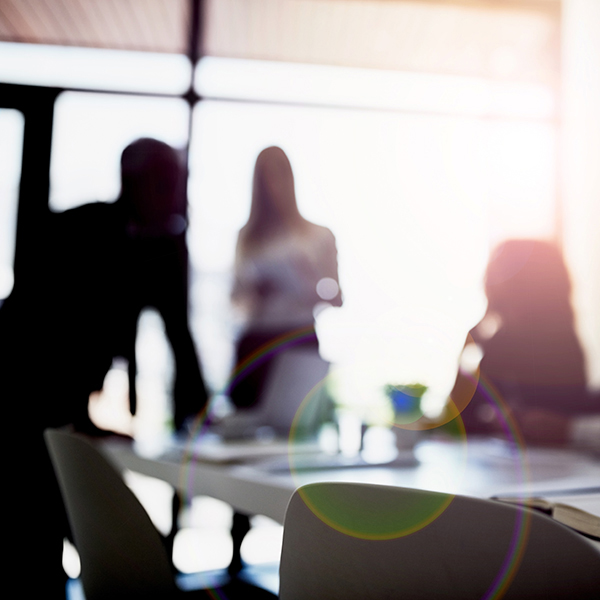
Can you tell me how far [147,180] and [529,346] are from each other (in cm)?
153

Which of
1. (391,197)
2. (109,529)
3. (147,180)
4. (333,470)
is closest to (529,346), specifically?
(333,470)

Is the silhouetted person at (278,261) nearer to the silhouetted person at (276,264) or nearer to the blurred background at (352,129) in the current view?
the silhouetted person at (276,264)

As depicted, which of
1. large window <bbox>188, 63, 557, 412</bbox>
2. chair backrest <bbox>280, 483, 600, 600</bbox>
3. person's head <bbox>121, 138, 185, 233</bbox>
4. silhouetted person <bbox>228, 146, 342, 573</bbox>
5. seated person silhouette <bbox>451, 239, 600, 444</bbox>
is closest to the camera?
chair backrest <bbox>280, 483, 600, 600</bbox>

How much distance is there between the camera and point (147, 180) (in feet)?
6.29

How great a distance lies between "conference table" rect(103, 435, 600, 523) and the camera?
0.95m

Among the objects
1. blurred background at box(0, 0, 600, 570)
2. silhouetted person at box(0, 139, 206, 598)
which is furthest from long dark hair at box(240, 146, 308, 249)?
blurred background at box(0, 0, 600, 570)

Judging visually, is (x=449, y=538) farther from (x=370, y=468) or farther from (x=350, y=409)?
(x=350, y=409)

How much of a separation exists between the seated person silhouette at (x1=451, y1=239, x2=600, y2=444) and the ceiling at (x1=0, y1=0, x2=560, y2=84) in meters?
2.28

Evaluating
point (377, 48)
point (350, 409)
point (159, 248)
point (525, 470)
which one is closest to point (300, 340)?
point (350, 409)

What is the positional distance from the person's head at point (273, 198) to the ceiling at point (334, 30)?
1.68 m

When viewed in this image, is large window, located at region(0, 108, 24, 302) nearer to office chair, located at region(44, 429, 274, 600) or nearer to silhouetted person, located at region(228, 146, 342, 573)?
silhouetted person, located at region(228, 146, 342, 573)

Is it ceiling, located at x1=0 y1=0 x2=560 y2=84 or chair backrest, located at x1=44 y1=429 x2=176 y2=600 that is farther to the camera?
ceiling, located at x1=0 y1=0 x2=560 y2=84

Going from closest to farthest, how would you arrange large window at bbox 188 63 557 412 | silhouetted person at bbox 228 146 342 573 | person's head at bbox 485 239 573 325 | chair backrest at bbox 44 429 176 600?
chair backrest at bbox 44 429 176 600 < person's head at bbox 485 239 573 325 < silhouetted person at bbox 228 146 342 573 < large window at bbox 188 63 557 412

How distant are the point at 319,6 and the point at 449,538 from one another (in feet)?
13.3
